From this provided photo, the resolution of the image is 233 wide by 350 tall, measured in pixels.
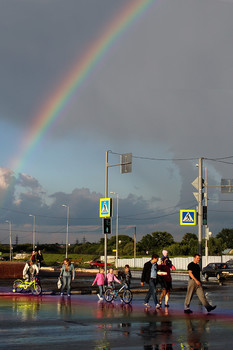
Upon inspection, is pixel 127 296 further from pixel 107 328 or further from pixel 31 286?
pixel 107 328

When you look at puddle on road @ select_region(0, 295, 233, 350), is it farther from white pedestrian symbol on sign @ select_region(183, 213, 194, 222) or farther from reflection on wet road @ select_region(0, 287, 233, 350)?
white pedestrian symbol on sign @ select_region(183, 213, 194, 222)

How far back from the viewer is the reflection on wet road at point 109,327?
1131cm

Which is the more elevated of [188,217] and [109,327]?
[188,217]

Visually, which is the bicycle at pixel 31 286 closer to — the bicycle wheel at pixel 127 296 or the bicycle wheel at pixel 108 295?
the bicycle wheel at pixel 108 295

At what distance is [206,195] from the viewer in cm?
5491

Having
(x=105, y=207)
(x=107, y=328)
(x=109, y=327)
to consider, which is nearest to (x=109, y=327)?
(x=109, y=327)

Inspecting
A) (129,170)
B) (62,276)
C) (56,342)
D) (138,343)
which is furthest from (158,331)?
(129,170)

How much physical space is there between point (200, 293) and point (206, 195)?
37.6 metres

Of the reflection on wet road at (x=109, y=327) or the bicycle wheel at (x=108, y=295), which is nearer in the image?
the reflection on wet road at (x=109, y=327)

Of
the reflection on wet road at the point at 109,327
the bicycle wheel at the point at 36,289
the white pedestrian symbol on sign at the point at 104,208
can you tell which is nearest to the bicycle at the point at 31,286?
the bicycle wheel at the point at 36,289

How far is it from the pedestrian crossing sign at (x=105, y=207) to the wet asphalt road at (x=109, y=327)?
1061 centimetres

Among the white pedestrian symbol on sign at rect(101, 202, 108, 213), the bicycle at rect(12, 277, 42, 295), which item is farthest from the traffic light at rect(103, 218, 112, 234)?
the bicycle at rect(12, 277, 42, 295)

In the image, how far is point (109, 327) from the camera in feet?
46.4

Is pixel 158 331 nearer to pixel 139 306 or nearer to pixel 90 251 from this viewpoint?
pixel 139 306
